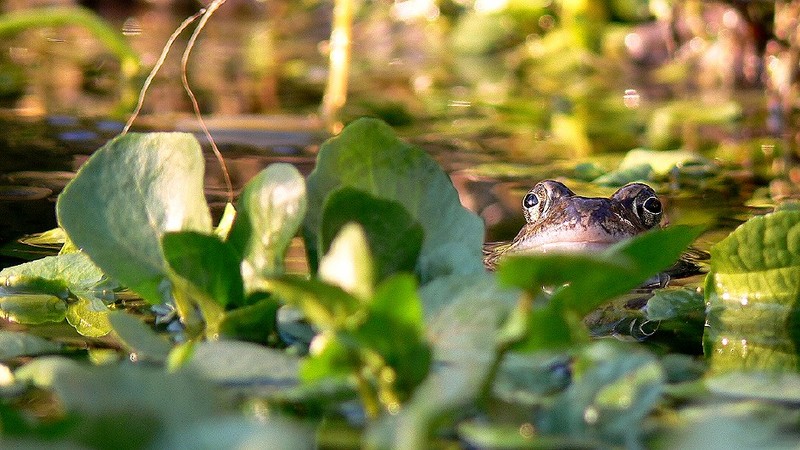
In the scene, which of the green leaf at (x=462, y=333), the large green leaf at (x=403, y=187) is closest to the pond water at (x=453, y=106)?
the large green leaf at (x=403, y=187)

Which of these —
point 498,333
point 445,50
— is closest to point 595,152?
point 498,333

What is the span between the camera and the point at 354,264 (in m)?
1.04

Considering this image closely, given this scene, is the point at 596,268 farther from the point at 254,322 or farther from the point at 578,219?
the point at 578,219

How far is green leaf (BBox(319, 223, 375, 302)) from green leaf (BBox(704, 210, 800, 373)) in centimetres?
62

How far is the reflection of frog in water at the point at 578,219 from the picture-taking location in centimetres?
223

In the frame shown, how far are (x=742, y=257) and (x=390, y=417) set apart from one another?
843 millimetres

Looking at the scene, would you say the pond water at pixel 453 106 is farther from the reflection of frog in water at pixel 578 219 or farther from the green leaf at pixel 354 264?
the green leaf at pixel 354 264

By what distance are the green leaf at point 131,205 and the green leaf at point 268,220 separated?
0.17 ft

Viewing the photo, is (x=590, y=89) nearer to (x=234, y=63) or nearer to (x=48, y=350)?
(x=234, y=63)

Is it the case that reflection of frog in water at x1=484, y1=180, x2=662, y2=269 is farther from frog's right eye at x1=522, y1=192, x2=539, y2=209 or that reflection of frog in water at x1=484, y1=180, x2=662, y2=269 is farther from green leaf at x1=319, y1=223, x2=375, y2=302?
green leaf at x1=319, y1=223, x2=375, y2=302

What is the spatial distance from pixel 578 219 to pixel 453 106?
282 cm

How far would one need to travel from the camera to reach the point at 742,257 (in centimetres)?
161

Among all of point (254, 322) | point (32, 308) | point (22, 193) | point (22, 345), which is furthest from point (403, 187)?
point (22, 193)

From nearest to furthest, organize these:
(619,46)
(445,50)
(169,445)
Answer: (169,445), (619,46), (445,50)
